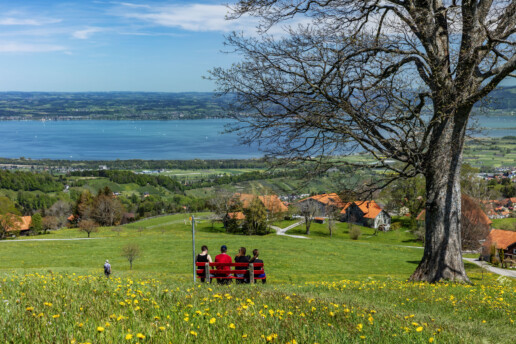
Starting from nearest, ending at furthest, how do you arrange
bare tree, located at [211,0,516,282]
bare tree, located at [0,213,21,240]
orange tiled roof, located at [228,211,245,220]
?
1. bare tree, located at [211,0,516,282]
2. bare tree, located at [0,213,21,240]
3. orange tiled roof, located at [228,211,245,220]

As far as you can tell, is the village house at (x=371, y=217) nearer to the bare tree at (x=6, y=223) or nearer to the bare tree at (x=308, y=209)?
the bare tree at (x=308, y=209)

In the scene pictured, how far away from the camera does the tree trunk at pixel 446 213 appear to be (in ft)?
39.6

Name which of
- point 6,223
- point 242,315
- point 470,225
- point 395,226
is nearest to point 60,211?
point 6,223

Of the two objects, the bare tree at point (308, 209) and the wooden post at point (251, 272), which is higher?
the wooden post at point (251, 272)

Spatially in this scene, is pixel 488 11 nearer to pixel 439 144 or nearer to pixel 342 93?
pixel 439 144

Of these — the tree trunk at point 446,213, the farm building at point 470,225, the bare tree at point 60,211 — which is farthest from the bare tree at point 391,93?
the bare tree at point 60,211

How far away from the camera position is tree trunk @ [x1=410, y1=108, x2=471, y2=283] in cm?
1207

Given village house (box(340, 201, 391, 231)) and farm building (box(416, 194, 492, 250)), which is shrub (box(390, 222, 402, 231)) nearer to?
village house (box(340, 201, 391, 231))

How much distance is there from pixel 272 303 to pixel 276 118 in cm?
659

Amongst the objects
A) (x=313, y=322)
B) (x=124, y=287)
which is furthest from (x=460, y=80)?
(x=124, y=287)

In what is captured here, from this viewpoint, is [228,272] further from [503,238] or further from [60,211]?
[60,211]

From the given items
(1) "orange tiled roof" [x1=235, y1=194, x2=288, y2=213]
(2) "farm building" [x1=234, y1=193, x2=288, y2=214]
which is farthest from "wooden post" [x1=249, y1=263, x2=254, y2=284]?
(1) "orange tiled roof" [x1=235, y1=194, x2=288, y2=213]

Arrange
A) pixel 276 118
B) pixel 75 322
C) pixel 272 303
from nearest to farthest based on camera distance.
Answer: pixel 75 322
pixel 272 303
pixel 276 118

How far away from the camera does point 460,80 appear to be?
11.2m
